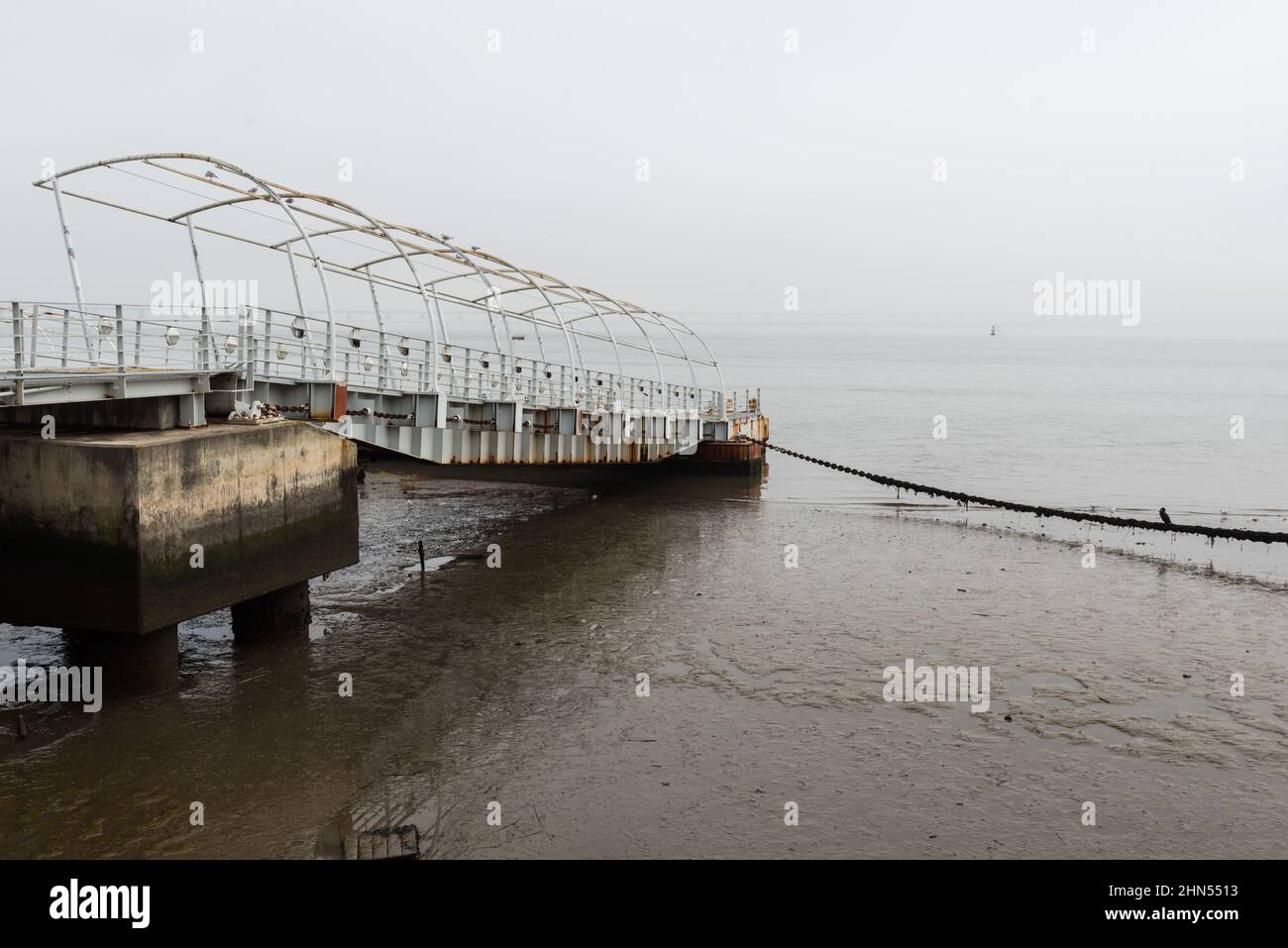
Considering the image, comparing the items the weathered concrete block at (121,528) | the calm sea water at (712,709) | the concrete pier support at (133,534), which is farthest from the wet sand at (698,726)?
the weathered concrete block at (121,528)

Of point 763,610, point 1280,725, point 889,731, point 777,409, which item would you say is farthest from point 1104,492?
point 777,409

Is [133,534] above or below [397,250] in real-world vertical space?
below

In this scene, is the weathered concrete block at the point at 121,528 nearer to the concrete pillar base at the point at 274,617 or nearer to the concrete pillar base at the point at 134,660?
the concrete pillar base at the point at 134,660

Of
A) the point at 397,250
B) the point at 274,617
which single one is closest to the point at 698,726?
the point at 274,617

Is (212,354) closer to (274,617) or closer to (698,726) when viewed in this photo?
(274,617)

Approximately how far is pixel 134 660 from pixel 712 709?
7191 mm

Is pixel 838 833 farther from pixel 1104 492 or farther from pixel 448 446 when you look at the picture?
pixel 1104 492

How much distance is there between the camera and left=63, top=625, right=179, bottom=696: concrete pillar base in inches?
513

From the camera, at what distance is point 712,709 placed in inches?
515

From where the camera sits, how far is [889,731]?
12.3 meters

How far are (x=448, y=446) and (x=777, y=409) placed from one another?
58.5 meters

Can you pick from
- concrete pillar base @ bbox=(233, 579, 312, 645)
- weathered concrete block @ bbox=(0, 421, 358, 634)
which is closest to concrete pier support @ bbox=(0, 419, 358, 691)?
weathered concrete block @ bbox=(0, 421, 358, 634)

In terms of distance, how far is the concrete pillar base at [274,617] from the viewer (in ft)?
50.5

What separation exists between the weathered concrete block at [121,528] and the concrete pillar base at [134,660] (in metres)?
0.56
